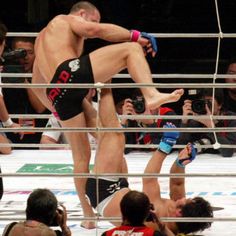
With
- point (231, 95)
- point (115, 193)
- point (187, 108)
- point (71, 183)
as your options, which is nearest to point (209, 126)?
point (187, 108)

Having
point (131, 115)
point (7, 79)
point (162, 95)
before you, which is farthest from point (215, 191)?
point (7, 79)

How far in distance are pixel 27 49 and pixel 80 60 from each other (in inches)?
64.2

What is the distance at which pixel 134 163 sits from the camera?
530 centimetres

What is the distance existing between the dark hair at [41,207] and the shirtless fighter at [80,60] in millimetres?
835

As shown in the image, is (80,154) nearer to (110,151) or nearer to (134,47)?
(110,151)

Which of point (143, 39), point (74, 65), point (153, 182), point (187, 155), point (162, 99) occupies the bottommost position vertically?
point (153, 182)

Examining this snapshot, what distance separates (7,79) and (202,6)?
1760 millimetres

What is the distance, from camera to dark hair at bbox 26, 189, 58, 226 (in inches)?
128

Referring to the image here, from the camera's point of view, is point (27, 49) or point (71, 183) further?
point (27, 49)

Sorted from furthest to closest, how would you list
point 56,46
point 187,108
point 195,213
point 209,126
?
point 209,126, point 187,108, point 56,46, point 195,213

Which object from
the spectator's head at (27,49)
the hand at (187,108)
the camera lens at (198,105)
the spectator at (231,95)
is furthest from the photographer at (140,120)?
the spectator's head at (27,49)

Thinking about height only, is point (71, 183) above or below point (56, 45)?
below

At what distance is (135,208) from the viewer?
3352 millimetres

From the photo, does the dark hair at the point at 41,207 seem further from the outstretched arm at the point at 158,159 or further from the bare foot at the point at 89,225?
the outstretched arm at the point at 158,159
